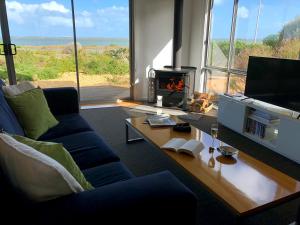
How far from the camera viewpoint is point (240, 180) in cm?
155

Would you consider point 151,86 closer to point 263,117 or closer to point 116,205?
point 263,117

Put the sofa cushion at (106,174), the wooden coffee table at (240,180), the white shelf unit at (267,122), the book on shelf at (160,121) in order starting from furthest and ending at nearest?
1. the white shelf unit at (267,122)
2. the book on shelf at (160,121)
3. the sofa cushion at (106,174)
4. the wooden coffee table at (240,180)

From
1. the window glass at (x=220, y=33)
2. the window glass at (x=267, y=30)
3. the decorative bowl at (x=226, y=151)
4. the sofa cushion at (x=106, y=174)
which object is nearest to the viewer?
the sofa cushion at (x=106, y=174)

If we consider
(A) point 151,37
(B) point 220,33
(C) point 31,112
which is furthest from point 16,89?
(B) point 220,33

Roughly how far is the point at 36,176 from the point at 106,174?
25.6 inches

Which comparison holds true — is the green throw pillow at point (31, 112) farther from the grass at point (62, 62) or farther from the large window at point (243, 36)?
the large window at point (243, 36)

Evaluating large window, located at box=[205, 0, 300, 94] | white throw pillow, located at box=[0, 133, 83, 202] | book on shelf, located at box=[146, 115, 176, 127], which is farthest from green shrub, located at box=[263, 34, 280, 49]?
white throw pillow, located at box=[0, 133, 83, 202]

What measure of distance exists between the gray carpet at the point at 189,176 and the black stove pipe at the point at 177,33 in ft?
4.38

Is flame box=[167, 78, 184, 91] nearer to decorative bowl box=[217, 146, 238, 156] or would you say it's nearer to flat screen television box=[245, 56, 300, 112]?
flat screen television box=[245, 56, 300, 112]

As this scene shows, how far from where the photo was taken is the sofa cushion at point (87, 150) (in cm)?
172

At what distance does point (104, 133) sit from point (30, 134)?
137cm

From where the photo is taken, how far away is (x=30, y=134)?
6.77ft

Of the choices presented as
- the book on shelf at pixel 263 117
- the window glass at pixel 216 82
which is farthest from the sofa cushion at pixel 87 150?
the window glass at pixel 216 82

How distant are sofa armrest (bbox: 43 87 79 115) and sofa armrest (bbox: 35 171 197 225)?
6.37 feet
